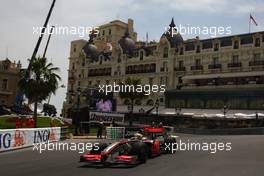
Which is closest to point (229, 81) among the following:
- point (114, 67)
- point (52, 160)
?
point (114, 67)

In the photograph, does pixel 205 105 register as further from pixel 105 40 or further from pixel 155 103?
pixel 105 40

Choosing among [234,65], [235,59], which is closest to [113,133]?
[234,65]

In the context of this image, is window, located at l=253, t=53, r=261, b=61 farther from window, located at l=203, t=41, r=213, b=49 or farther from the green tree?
the green tree

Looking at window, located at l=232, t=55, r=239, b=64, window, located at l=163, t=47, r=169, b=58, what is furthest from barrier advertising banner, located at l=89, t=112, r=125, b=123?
window, located at l=163, t=47, r=169, b=58

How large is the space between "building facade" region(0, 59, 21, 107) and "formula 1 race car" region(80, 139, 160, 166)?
64482mm

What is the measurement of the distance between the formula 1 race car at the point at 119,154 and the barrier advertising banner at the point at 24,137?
7399mm

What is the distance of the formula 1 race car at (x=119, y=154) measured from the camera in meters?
14.6

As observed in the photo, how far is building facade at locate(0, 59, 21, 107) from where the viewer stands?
76375mm

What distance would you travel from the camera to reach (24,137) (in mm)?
23234

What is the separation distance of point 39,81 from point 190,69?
118 feet

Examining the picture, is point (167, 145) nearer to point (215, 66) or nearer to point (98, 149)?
point (98, 149)

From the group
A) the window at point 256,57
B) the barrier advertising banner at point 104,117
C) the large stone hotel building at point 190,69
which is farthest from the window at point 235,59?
the barrier advertising banner at point 104,117

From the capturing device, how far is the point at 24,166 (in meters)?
14.9

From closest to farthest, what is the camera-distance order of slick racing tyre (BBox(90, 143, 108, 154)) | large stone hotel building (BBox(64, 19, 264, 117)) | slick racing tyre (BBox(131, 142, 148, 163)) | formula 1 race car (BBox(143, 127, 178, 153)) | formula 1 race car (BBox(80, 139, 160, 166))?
1. formula 1 race car (BBox(80, 139, 160, 166))
2. slick racing tyre (BBox(90, 143, 108, 154))
3. slick racing tyre (BBox(131, 142, 148, 163))
4. formula 1 race car (BBox(143, 127, 178, 153))
5. large stone hotel building (BBox(64, 19, 264, 117))
